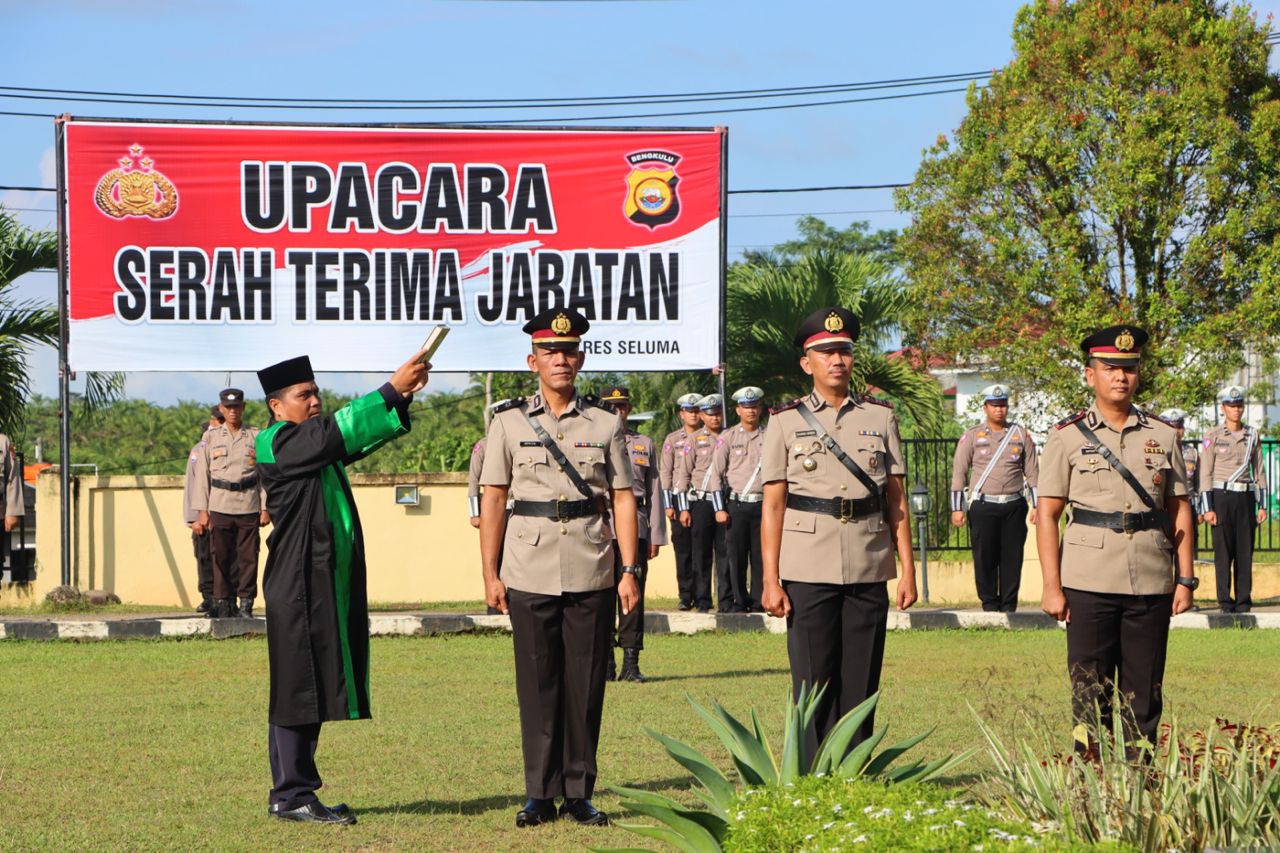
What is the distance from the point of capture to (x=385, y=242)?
17828 mm

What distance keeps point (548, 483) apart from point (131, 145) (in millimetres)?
11616

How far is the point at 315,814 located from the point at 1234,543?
38.6 feet

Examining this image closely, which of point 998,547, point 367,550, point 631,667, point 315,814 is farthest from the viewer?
point 367,550

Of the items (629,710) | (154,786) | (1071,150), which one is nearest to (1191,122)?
(1071,150)

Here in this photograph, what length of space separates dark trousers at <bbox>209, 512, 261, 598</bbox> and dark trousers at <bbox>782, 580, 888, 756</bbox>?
9.62 m

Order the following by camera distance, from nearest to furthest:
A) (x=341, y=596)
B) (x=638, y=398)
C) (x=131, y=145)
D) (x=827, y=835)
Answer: (x=827, y=835)
(x=341, y=596)
(x=131, y=145)
(x=638, y=398)

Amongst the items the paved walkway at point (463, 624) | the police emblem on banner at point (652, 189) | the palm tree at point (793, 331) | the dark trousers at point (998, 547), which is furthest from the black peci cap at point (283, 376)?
the palm tree at point (793, 331)

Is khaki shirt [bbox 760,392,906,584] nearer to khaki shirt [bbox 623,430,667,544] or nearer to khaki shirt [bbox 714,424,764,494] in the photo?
khaki shirt [bbox 623,430,667,544]

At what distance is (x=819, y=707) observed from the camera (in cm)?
715

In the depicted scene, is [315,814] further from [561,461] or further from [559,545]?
[561,461]

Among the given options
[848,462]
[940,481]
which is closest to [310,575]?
[848,462]

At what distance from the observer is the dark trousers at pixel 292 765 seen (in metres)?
6.96

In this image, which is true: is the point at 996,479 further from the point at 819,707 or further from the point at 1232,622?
the point at 819,707

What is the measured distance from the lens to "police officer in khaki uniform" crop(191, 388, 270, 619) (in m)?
15.8
